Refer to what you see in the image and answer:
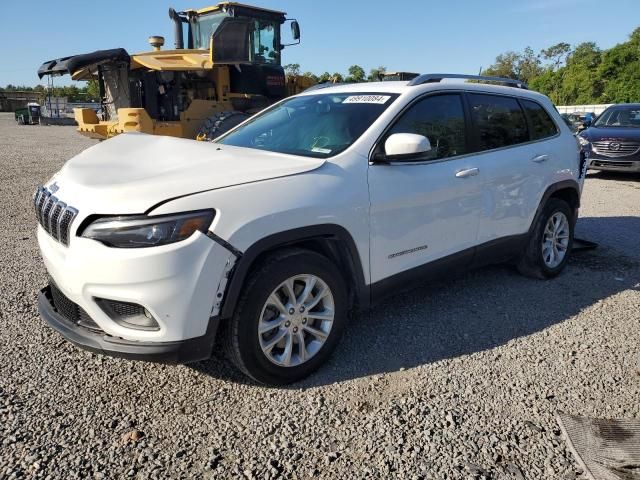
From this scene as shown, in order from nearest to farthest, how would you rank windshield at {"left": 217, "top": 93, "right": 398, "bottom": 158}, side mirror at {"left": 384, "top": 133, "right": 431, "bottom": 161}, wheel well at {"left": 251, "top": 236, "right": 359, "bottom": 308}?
wheel well at {"left": 251, "top": 236, "right": 359, "bottom": 308}
side mirror at {"left": 384, "top": 133, "right": 431, "bottom": 161}
windshield at {"left": 217, "top": 93, "right": 398, "bottom": 158}

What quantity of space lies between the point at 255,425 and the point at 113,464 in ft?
2.28

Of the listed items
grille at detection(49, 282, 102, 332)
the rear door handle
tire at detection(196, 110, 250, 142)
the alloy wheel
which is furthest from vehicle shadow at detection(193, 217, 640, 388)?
tire at detection(196, 110, 250, 142)

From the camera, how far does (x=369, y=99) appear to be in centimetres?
375

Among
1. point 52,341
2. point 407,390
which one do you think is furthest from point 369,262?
point 52,341

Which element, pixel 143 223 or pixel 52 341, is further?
pixel 52 341

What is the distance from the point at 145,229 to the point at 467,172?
240 centimetres

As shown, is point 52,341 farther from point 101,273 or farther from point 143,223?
point 143,223

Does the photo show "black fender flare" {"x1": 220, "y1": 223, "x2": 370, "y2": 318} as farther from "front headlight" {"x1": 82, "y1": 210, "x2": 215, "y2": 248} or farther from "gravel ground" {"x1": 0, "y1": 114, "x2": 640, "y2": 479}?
"gravel ground" {"x1": 0, "y1": 114, "x2": 640, "y2": 479}

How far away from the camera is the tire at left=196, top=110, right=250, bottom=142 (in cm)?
982

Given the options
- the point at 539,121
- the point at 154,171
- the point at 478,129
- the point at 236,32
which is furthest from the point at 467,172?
the point at 236,32

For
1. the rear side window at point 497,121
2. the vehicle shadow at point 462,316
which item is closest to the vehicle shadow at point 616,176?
the vehicle shadow at point 462,316

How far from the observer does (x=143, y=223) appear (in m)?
2.50

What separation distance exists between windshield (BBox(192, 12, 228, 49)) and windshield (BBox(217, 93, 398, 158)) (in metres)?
7.96

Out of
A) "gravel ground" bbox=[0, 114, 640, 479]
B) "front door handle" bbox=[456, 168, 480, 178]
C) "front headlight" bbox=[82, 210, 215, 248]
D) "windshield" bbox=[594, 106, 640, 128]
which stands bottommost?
"gravel ground" bbox=[0, 114, 640, 479]
